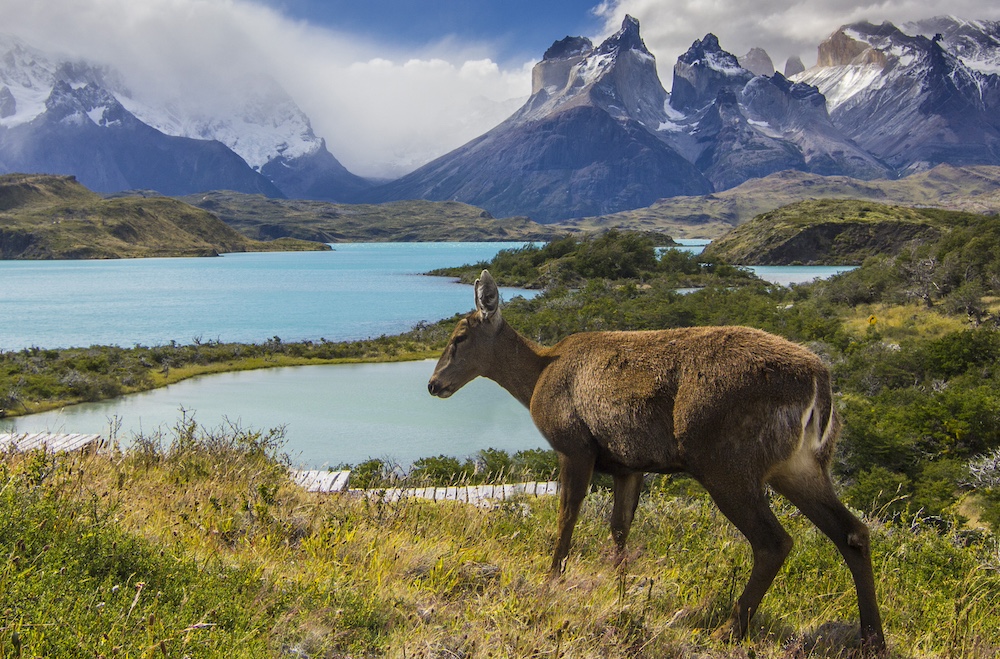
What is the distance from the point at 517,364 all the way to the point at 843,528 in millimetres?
3069

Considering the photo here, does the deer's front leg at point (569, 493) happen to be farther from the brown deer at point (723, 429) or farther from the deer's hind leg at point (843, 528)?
the deer's hind leg at point (843, 528)

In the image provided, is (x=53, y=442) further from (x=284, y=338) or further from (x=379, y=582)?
(x=284, y=338)

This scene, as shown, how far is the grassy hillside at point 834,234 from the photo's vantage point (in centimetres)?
10581

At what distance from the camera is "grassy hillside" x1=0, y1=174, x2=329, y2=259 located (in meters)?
157

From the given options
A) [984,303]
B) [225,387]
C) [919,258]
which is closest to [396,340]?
[225,387]

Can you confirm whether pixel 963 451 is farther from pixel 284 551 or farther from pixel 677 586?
pixel 284 551

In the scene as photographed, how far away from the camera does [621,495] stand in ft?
18.9

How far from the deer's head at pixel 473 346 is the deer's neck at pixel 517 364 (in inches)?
3.9

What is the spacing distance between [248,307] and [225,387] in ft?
132

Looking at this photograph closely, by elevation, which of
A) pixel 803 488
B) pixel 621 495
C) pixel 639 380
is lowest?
pixel 621 495

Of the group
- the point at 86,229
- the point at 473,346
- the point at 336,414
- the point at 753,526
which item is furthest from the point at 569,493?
the point at 86,229

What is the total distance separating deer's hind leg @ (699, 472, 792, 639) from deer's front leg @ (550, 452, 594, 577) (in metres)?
0.98

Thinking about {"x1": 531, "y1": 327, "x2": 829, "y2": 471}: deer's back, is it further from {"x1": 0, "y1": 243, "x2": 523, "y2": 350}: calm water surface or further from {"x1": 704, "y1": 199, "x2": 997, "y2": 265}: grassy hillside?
{"x1": 704, "y1": 199, "x2": 997, "y2": 265}: grassy hillside

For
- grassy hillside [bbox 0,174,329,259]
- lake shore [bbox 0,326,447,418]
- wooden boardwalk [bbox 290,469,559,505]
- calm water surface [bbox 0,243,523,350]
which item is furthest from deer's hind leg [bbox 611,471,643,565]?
grassy hillside [bbox 0,174,329,259]
